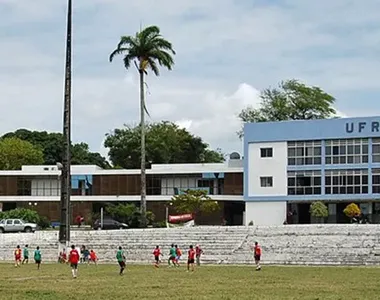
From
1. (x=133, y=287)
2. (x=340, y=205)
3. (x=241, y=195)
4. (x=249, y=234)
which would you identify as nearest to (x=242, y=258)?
(x=249, y=234)

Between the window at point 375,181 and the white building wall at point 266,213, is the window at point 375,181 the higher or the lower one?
the higher one

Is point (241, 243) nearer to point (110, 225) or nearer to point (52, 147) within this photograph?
point (110, 225)

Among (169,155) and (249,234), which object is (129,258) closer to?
(249,234)

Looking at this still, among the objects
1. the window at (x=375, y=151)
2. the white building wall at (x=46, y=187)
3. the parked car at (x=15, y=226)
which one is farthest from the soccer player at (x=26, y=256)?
the white building wall at (x=46, y=187)

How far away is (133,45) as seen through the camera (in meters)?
66.2

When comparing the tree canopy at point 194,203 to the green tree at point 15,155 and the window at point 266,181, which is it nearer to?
A: the window at point 266,181

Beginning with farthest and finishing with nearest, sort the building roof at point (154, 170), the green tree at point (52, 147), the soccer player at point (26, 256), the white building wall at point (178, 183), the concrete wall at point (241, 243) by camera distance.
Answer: the green tree at point (52, 147)
the white building wall at point (178, 183)
the building roof at point (154, 170)
the soccer player at point (26, 256)
the concrete wall at point (241, 243)

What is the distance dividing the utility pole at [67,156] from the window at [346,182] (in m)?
29.8

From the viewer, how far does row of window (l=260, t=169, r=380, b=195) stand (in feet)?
230

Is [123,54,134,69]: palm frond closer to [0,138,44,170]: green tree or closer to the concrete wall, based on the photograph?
the concrete wall

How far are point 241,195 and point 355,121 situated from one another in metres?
14.9

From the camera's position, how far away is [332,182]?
71.6m

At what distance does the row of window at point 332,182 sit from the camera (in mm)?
70250

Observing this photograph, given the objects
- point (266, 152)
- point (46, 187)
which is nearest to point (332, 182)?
point (266, 152)
